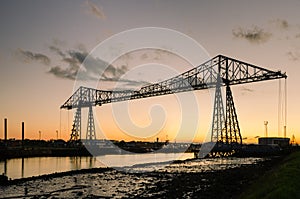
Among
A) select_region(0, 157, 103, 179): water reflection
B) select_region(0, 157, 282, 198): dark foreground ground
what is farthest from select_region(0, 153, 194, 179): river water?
select_region(0, 157, 282, 198): dark foreground ground

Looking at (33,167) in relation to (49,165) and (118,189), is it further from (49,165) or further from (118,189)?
(118,189)

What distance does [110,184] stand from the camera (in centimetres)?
4097

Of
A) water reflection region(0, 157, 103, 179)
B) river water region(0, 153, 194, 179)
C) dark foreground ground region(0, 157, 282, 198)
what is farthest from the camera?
river water region(0, 153, 194, 179)

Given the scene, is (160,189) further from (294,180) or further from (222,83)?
(222,83)

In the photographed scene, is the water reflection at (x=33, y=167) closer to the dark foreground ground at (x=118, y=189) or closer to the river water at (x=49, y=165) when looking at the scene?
the river water at (x=49, y=165)

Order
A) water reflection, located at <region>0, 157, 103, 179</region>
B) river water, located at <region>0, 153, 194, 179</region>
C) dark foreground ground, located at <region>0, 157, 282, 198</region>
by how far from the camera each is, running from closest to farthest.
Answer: dark foreground ground, located at <region>0, 157, 282, 198</region> → water reflection, located at <region>0, 157, 103, 179</region> → river water, located at <region>0, 153, 194, 179</region>

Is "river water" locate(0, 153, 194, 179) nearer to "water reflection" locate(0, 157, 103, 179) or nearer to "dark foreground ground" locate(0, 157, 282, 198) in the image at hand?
"water reflection" locate(0, 157, 103, 179)

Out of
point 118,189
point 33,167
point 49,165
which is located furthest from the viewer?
point 49,165

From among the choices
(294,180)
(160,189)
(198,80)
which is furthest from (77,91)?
(294,180)

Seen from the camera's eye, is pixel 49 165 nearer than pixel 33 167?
No

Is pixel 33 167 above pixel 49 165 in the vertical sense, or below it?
above

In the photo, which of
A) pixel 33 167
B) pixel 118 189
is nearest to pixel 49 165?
pixel 33 167

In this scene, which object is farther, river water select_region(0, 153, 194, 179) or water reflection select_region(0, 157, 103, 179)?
river water select_region(0, 153, 194, 179)

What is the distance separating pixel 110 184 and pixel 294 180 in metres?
23.3
